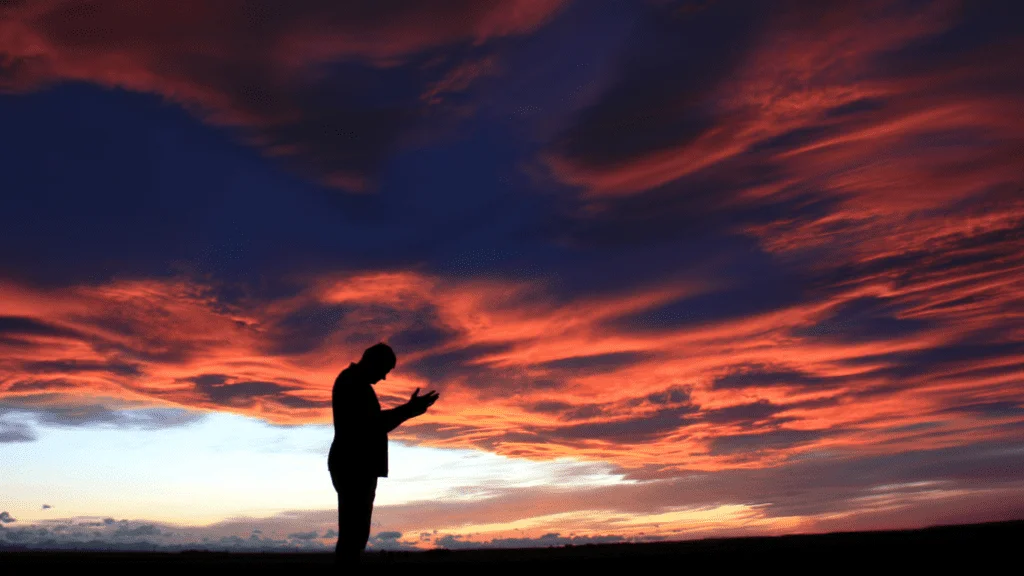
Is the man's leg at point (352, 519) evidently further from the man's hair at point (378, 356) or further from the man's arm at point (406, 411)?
the man's hair at point (378, 356)

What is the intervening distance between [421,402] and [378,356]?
2.19 ft

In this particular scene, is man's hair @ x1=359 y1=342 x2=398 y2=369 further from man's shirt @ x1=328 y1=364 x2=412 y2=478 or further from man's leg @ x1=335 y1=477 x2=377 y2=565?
man's leg @ x1=335 y1=477 x2=377 y2=565

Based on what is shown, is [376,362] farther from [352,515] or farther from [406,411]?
[352,515]

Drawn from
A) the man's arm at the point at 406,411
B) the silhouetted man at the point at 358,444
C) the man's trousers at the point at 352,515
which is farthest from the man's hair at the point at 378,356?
the man's trousers at the point at 352,515

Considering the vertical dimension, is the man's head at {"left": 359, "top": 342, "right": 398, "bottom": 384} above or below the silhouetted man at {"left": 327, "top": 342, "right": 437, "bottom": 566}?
above

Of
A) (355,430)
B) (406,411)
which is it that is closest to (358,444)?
(355,430)

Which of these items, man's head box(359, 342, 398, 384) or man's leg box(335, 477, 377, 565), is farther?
man's head box(359, 342, 398, 384)

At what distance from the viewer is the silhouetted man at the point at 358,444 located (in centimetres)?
784

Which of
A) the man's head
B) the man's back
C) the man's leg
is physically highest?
the man's head

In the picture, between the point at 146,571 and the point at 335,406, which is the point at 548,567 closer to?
the point at 335,406

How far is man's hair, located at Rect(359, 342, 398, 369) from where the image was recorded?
8070 mm

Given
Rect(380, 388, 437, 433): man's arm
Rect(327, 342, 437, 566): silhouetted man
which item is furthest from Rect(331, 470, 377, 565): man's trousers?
Rect(380, 388, 437, 433): man's arm

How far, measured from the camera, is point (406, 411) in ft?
26.9

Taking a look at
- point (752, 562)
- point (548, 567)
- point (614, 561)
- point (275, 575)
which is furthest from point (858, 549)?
point (275, 575)
